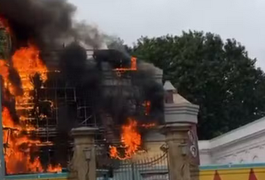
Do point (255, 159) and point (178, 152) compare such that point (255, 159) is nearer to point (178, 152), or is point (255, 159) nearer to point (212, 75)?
point (178, 152)

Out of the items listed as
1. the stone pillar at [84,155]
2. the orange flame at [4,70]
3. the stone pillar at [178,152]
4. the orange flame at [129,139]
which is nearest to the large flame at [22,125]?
the orange flame at [4,70]

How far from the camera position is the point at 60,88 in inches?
1140

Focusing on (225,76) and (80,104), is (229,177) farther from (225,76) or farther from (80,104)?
(225,76)

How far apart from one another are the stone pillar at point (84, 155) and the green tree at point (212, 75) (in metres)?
31.6

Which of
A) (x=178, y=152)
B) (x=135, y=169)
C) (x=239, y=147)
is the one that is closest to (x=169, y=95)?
(x=239, y=147)

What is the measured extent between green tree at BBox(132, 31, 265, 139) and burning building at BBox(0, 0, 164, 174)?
23080 mm

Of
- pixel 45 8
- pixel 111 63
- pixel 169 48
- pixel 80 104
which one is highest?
pixel 169 48

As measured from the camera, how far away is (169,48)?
182 feet

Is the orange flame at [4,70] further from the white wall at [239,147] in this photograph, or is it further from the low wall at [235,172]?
the white wall at [239,147]

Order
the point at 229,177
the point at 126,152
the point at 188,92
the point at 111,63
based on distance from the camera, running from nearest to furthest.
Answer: the point at 229,177
the point at 126,152
the point at 111,63
the point at 188,92

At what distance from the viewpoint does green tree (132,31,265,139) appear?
2096 inches

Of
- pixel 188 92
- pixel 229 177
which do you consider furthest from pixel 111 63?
pixel 188 92

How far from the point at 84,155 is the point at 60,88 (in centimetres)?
868

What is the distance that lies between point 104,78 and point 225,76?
27152 mm
